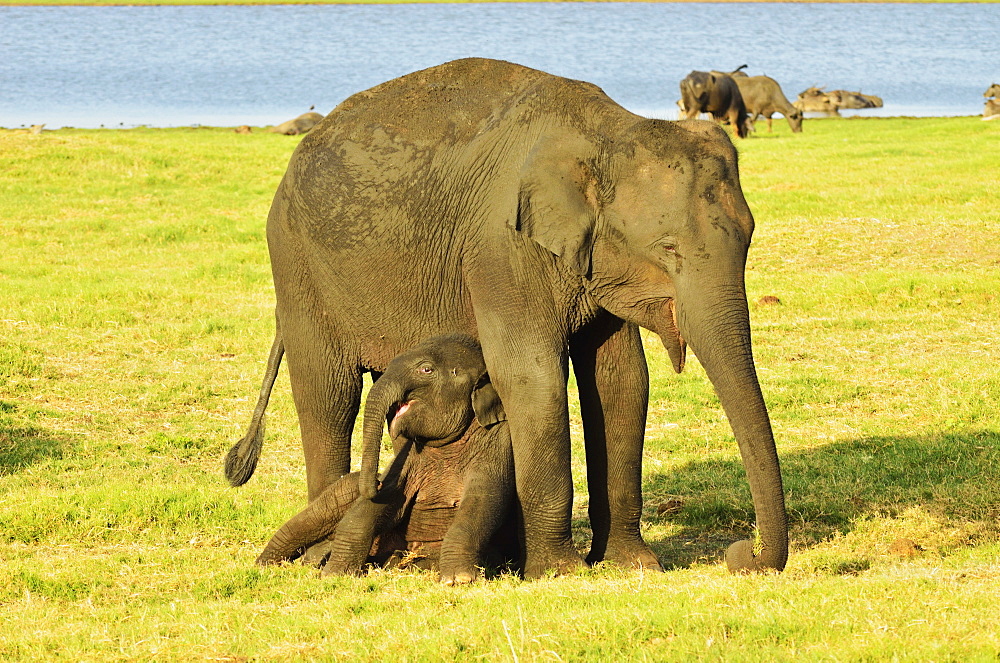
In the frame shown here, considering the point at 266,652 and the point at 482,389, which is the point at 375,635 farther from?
the point at 482,389

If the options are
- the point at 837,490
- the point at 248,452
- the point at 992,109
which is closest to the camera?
the point at 248,452

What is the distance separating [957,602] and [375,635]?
2464mm

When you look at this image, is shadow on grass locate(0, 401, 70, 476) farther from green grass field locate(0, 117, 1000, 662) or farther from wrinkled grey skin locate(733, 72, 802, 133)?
wrinkled grey skin locate(733, 72, 802, 133)

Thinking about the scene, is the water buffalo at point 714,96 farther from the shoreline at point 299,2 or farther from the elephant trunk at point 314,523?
the shoreline at point 299,2

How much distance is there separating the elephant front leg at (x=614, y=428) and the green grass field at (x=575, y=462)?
0.35 m

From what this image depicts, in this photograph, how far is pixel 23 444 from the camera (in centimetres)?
1095

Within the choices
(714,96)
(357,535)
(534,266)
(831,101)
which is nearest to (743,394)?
(534,266)

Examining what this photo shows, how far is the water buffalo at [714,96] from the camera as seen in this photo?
1315 inches

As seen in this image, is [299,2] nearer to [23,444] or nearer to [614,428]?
[23,444]

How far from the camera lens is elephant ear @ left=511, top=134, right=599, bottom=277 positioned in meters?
6.82

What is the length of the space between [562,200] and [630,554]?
2200 mm

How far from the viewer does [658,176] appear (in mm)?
6680

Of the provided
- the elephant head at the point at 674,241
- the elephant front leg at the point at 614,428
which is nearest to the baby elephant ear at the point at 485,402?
the elephant front leg at the point at 614,428

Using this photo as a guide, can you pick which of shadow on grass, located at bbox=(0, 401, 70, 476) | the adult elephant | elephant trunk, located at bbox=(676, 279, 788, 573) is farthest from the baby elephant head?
shadow on grass, located at bbox=(0, 401, 70, 476)
